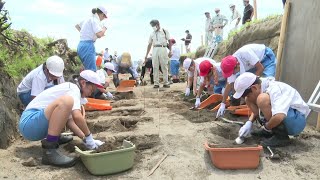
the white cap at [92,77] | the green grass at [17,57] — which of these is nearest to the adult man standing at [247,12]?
the green grass at [17,57]

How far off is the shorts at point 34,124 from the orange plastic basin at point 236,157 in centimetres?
166

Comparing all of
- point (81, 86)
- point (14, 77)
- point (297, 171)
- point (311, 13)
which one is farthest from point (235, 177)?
point (14, 77)

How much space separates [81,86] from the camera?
3.76 m

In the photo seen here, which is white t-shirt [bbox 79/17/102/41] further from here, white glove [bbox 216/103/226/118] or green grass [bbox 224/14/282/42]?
green grass [bbox 224/14/282/42]

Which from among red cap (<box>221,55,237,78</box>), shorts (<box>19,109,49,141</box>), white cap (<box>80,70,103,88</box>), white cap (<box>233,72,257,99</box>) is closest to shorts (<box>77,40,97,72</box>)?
red cap (<box>221,55,237,78</box>)

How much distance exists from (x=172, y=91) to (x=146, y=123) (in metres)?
3.90

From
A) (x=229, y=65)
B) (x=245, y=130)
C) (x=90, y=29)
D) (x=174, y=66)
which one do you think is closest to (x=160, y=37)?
(x=90, y=29)

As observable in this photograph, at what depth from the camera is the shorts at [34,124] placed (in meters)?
3.49

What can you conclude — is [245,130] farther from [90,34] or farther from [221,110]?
[90,34]

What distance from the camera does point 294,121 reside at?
3834 millimetres

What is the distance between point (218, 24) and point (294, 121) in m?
8.48

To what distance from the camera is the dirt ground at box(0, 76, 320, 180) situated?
11.1ft

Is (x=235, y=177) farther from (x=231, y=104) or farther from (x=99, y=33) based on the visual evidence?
(x=99, y=33)

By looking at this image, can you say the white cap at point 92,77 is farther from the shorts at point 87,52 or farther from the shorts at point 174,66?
the shorts at point 174,66
